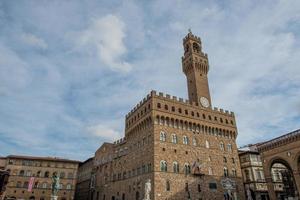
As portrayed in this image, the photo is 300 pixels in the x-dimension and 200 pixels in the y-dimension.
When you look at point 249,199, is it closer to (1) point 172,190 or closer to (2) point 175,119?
(1) point 172,190

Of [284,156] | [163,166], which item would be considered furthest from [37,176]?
[284,156]

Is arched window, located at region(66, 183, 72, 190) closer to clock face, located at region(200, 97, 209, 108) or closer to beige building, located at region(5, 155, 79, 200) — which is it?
beige building, located at region(5, 155, 79, 200)

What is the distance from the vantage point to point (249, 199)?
4062cm

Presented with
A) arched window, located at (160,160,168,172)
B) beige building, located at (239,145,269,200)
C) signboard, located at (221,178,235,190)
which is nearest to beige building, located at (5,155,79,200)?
arched window, located at (160,160,168,172)

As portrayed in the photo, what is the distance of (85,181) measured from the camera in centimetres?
6481

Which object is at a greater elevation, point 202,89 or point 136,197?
point 202,89

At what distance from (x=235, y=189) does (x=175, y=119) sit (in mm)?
15643

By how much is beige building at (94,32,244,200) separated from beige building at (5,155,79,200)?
14053mm

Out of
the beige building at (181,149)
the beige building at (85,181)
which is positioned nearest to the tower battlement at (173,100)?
the beige building at (181,149)

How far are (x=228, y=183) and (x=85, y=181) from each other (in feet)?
128

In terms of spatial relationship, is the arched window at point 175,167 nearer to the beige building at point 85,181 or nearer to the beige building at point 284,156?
the beige building at point 284,156

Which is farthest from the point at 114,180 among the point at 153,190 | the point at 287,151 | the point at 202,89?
the point at 287,151

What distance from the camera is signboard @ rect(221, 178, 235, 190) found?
40.4 meters

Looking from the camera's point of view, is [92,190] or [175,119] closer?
A: [175,119]
